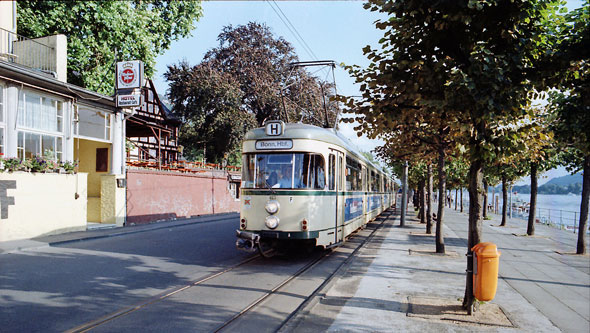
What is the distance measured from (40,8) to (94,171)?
26.9ft

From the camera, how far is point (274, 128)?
1020 cm

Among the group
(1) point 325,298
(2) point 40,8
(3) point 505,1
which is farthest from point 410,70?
(2) point 40,8

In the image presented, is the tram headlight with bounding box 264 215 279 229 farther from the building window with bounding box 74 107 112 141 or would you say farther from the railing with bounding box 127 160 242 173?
the railing with bounding box 127 160 242 173

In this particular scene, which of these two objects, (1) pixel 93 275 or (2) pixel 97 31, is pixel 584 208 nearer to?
(1) pixel 93 275

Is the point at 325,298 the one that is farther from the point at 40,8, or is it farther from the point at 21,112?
the point at 40,8

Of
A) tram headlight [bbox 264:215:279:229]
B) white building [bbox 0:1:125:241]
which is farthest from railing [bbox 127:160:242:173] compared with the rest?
tram headlight [bbox 264:215:279:229]

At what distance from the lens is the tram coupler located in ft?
32.0

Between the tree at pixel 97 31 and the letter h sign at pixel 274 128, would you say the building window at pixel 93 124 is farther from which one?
the letter h sign at pixel 274 128

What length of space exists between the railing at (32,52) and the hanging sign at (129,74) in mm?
2606

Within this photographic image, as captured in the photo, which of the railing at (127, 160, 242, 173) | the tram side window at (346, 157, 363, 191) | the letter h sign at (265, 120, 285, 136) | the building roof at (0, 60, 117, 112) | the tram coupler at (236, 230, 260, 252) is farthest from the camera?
the railing at (127, 160, 242, 173)

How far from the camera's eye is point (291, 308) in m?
6.73

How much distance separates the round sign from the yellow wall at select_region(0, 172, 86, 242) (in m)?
4.87

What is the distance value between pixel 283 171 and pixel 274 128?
1080 millimetres

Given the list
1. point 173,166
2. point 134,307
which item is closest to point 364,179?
point 134,307
